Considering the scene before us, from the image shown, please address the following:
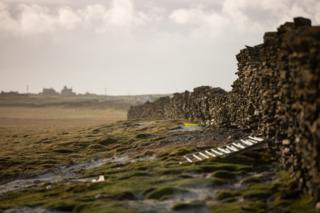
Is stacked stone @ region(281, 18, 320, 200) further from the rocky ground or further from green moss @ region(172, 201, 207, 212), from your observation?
green moss @ region(172, 201, 207, 212)

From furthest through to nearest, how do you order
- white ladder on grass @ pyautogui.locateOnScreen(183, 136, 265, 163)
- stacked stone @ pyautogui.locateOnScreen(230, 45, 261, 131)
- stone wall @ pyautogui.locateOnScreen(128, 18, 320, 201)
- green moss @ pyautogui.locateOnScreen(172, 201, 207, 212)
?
stacked stone @ pyautogui.locateOnScreen(230, 45, 261, 131)
white ladder on grass @ pyautogui.locateOnScreen(183, 136, 265, 163)
green moss @ pyautogui.locateOnScreen(172, 201, 207, 212)
stone wall @ pyautogui.locateOnScreen(128, 18, 320, 201)

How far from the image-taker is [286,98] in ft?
60.4

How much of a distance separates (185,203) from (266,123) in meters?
8.29

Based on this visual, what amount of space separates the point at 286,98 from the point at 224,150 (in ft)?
26.6

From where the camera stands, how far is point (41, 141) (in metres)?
56.2

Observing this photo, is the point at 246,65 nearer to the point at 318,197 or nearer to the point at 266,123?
the point at 266,123

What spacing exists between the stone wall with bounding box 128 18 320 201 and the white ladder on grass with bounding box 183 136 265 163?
80 cm

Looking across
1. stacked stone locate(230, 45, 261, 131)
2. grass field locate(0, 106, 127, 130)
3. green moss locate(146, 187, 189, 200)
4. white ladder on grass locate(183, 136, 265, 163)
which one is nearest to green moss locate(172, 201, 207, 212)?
green moss locate(146, 187, 189, 200)

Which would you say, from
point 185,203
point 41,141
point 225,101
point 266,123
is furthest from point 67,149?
point 185,203

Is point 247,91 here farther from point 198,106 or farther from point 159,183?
point 198,106

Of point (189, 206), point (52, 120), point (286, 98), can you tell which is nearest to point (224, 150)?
point (286, 98)

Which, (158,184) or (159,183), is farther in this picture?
(159,183)

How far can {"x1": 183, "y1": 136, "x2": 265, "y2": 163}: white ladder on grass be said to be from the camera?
80.7 ft

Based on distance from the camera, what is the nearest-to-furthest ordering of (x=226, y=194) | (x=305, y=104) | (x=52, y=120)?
(x=305, y=104) → (x=226, y=194) → (x=52, y=120)
